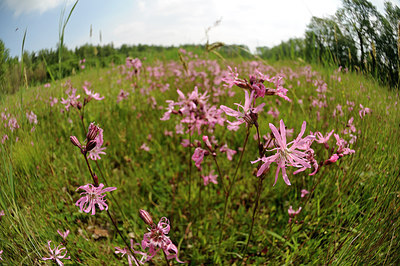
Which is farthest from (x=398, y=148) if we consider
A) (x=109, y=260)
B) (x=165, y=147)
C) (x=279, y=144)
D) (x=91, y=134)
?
(x=165, y=147)

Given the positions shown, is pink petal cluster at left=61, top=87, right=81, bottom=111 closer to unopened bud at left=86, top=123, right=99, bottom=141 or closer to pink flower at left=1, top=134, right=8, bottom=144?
pink flower at left=1, top=134, right=8, bottom=144

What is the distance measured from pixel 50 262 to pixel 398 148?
1.86m

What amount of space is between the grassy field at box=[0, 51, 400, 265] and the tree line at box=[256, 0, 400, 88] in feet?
0.29

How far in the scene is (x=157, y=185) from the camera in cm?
274

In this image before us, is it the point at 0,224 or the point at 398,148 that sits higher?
the point at 398,148

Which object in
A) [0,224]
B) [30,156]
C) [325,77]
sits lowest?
[0,224]

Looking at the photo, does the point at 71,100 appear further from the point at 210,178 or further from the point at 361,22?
the point at 361,22

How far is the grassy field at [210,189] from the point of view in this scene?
1.34m

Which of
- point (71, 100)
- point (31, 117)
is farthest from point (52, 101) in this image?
point (31, 117)

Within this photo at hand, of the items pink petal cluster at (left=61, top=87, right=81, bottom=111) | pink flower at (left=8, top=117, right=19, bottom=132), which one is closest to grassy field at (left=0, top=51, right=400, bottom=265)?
pink flower at (left=8, top=117, right=19, bottom=132)

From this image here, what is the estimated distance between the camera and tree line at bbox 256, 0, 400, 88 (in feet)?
4.10

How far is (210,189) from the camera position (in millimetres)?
2389

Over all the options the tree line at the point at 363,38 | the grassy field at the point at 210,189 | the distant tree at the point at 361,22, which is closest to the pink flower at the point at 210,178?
the grassy field at the point at 210,189

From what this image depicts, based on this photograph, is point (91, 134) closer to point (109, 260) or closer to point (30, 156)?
point (30, 156)
